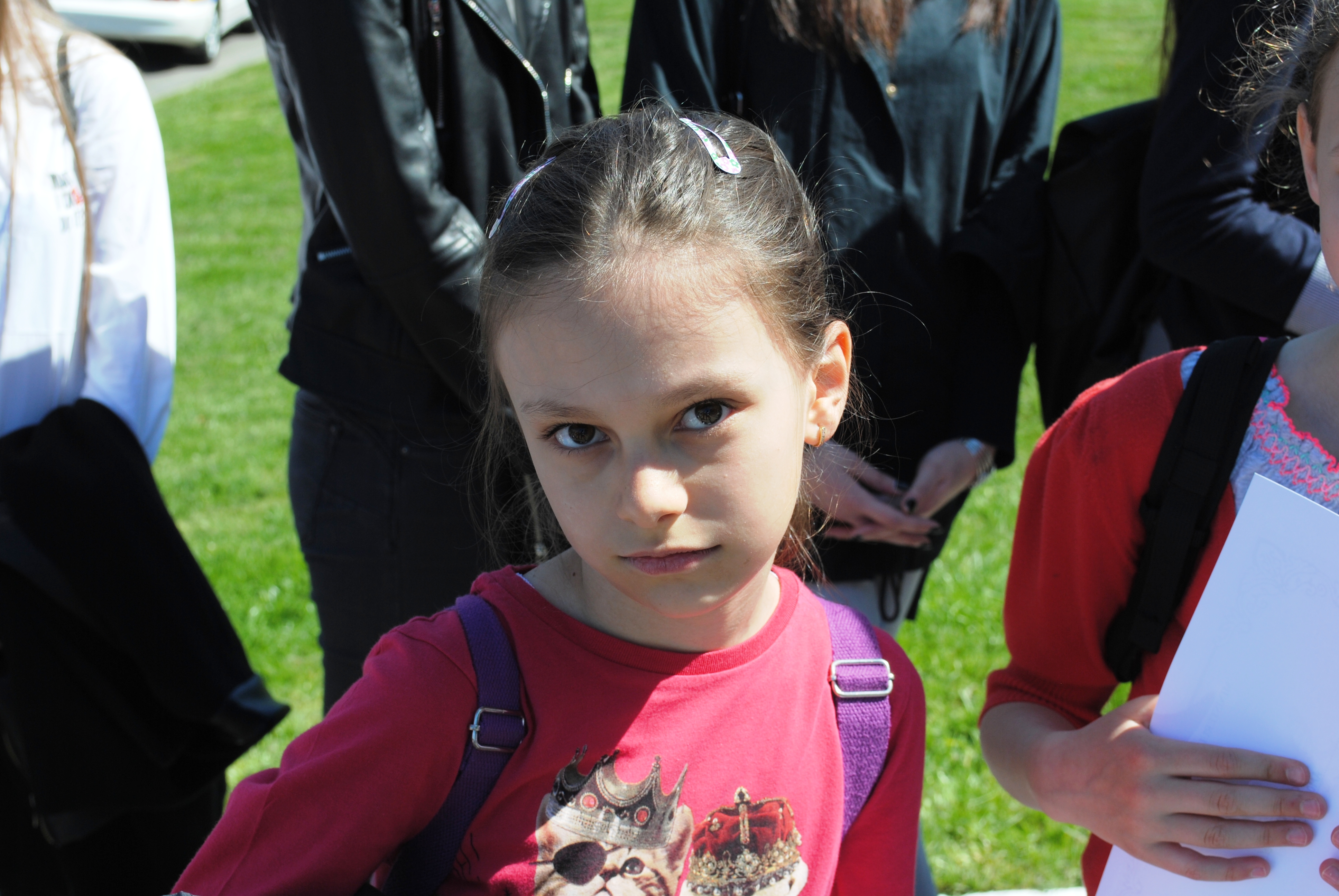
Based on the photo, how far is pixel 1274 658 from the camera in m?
1.11

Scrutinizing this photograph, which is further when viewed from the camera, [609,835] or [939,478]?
[939,478]

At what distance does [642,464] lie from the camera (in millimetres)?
1264

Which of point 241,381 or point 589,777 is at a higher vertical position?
point 589,777

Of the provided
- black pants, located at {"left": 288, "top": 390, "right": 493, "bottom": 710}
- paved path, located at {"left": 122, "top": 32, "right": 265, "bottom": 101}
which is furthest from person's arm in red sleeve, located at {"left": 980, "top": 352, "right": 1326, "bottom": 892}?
paved path, located at {"left": 122, "top": 32, "right": 265, "bottom": 101}

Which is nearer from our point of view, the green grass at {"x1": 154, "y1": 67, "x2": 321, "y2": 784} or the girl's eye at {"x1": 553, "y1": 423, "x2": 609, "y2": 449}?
the girl's eye at {"x1": 553, "y1": 423, "x2": 609, "y2": 449}

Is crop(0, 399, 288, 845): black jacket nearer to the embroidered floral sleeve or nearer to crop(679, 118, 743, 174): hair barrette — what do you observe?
crop(679, 118, 743, 174): hair barrette

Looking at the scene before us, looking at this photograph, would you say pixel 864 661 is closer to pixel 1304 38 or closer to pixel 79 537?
pixel 1304 38

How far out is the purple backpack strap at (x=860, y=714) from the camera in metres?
1.46

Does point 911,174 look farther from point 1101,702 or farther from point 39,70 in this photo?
point 39,70

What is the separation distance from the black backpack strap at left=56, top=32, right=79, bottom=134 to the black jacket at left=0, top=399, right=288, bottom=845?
0.52 meters

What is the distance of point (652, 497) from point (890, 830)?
1.93ft

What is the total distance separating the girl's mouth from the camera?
129 cm

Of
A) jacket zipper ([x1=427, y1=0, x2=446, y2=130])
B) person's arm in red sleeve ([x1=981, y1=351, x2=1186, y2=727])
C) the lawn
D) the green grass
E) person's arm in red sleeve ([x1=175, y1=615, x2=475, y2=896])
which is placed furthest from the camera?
the green grass

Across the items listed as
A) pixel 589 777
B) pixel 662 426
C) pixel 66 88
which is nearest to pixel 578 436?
pixel 662 426
